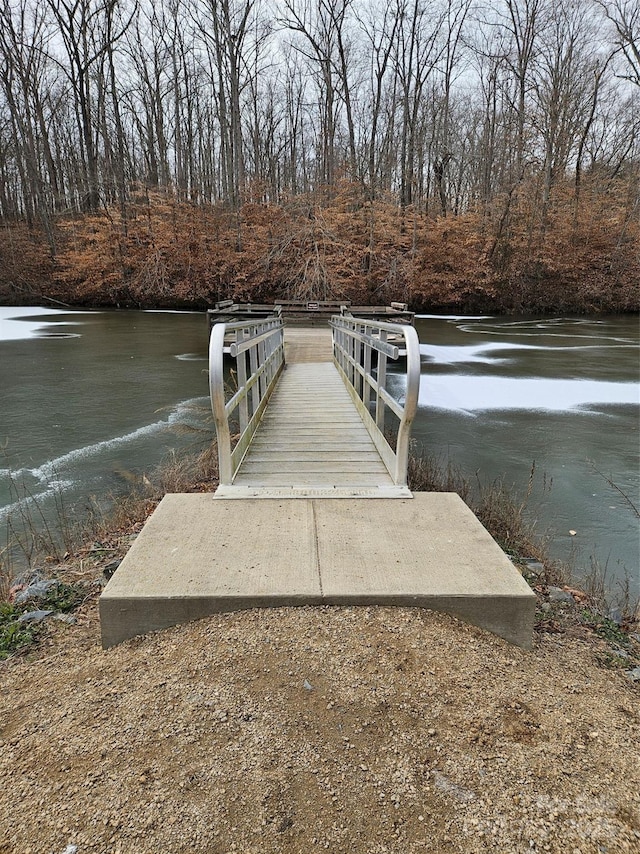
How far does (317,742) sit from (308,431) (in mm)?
3797

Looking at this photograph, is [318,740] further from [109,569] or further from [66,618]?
[109,569]

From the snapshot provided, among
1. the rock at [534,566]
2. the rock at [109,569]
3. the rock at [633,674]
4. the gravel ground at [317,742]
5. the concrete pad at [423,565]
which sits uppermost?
the concrete pad at [423,565]

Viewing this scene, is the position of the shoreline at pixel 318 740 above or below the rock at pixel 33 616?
above

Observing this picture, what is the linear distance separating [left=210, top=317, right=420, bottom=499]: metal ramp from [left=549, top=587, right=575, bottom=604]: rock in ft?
3.57

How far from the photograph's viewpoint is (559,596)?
3217 millimetres

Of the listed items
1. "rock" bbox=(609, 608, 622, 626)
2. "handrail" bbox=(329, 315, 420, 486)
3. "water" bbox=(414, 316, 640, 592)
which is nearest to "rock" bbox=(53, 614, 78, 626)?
"handrail" bbox=(329, 315, 420, 486)

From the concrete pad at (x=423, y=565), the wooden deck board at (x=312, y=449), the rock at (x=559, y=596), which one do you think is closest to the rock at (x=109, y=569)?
the wooden deck board at (x=312, y=449)

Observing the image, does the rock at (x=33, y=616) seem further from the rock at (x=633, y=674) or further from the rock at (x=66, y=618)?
the rock at (x=633, y=674)

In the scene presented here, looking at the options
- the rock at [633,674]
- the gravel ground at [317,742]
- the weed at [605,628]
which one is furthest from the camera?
the weed at [605,628]

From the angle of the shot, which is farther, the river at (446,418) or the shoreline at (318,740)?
the river at (446,418)

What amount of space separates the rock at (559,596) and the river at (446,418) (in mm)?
1197

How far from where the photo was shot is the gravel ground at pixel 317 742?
4.61 ft

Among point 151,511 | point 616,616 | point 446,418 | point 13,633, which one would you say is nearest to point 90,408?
point 151,511

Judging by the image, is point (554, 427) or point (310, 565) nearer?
point (310, 565)
